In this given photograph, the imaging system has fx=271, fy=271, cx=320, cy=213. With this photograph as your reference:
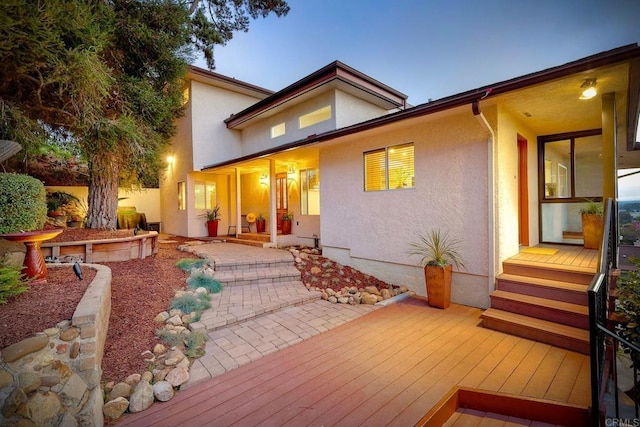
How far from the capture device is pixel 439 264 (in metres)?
5.10

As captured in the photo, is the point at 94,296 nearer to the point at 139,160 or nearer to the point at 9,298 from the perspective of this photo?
the point at 9,298

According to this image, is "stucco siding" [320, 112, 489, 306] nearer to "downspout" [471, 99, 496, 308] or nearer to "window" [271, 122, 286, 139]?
"downspout" [471, 99, 496, 308]

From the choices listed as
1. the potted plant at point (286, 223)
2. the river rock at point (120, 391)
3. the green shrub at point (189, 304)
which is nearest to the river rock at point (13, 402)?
the river rock at point (120, 391)

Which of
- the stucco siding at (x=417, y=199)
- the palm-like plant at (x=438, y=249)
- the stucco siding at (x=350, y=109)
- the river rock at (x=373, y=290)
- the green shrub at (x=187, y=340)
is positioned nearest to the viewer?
the green shrub at (x=187, y=340)

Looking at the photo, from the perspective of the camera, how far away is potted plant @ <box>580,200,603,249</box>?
222 inches

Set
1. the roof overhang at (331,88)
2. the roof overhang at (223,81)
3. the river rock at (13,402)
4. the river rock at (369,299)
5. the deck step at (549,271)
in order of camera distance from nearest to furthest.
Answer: the river rock at (13,402) < the deck step at (549,271) < the river rock at (369,299) < the roof overhang at (331,88) < the roof overhang at (223,81)

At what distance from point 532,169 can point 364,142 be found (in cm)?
403

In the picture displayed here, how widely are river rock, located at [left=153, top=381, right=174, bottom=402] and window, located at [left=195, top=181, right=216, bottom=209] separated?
34.0 ft

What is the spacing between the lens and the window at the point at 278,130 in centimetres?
1082

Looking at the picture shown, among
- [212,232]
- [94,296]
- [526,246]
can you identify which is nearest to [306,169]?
[212,232]

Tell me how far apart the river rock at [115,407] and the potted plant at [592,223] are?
8.33 metres

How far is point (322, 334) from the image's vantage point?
13.5 feet

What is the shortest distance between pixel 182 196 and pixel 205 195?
1066 millimetres

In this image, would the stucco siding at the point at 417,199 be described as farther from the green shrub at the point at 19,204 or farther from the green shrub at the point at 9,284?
the green shrub at the point at 19,204
